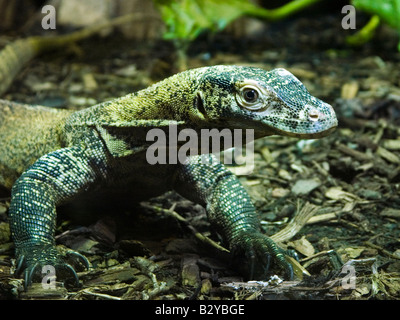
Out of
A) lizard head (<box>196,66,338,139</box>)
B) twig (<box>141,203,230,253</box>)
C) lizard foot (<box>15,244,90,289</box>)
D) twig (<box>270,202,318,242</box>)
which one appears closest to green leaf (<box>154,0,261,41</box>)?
twig (<box>141,203,230,253</box>)

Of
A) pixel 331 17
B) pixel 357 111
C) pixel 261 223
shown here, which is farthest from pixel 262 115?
pixel 331 17

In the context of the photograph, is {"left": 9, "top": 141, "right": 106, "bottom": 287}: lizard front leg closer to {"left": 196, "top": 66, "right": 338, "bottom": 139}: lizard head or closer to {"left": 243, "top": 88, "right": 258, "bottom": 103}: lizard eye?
{"left": 196, "top": 66, "right": 338, "bottom": 139}: lizard head

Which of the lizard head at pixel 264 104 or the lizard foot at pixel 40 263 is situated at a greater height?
the lizard head at pixel 264 104

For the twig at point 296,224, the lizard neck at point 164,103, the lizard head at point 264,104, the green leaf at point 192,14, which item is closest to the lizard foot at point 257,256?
the twig at point 296,224

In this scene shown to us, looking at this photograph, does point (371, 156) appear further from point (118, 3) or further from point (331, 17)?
point (331, 17)

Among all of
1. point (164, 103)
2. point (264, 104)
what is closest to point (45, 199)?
point (164, 103)

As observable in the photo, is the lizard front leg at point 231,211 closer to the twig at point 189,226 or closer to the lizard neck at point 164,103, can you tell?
the twig at point 189,226

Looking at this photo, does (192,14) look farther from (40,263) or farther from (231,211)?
(40,263)
